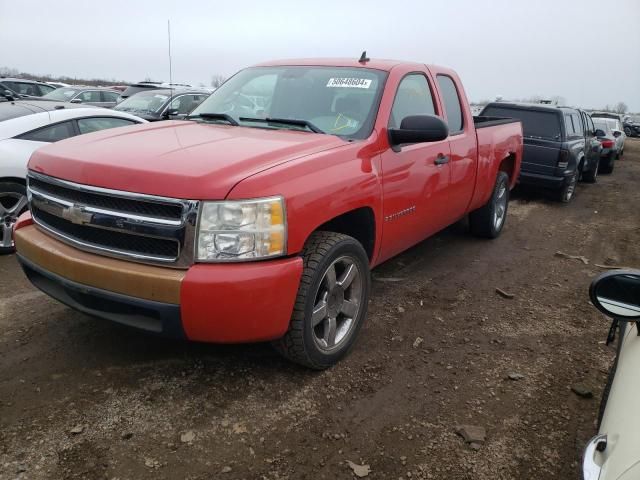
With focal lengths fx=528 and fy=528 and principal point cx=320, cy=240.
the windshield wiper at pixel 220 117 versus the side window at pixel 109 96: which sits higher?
the windshield wiper at pixel 220 117

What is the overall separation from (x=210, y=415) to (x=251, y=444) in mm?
323

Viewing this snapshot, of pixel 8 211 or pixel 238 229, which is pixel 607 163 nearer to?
pixel 8 211

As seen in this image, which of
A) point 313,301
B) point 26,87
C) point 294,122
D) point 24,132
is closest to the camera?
point 313,301

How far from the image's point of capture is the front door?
370 centimetres

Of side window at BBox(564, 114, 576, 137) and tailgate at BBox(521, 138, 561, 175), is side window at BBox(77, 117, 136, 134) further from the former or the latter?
side window at BBox(564, 114, 576, 137)

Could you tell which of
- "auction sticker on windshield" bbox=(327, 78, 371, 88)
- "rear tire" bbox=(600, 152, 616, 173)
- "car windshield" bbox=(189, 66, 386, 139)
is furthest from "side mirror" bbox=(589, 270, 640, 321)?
"rear tire" bbox=(600, 152, 616, 173)

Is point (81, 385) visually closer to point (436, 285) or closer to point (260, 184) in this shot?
point (260, 184)

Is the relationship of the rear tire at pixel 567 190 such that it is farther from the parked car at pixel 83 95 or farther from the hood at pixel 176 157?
the parked car at pixel 83 95

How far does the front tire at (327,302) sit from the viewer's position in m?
2.93

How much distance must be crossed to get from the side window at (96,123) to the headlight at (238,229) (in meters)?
4.22

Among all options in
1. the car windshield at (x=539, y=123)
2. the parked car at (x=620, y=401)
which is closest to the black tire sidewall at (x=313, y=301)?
the parked car at (x=620, y=401)

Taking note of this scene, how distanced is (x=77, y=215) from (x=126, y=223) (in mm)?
368

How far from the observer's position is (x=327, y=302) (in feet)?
10.5

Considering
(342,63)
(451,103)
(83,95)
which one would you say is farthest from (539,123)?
(83,95)
